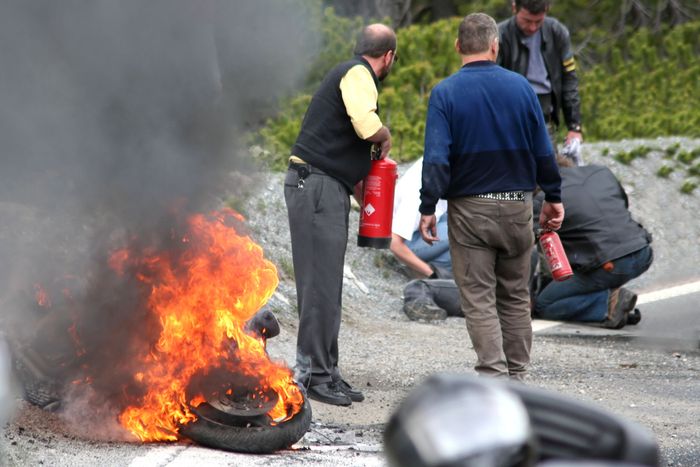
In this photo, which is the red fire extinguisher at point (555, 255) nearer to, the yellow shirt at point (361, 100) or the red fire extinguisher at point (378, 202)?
the red fire extinguisher at point (378, 202)

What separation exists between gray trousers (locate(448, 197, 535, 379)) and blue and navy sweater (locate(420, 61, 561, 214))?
0.12 m

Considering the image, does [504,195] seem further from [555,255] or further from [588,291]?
[588,291]

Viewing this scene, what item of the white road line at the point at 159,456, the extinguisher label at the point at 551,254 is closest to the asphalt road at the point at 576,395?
the white road line at the point at 159,456

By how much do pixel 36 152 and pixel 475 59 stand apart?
2266mm

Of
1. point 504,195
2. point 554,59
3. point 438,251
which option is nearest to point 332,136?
point 504,195

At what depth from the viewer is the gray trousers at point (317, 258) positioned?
19.8 ft

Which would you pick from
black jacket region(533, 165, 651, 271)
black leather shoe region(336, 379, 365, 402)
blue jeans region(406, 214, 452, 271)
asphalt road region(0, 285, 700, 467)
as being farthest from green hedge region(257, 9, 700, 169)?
black leather shoe region(336, 379, 365, 402)

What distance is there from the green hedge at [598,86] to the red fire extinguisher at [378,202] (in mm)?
4347

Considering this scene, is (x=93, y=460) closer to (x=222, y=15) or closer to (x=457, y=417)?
(x=222, y=15)

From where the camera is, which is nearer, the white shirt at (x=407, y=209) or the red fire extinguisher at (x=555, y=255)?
the red fire extinguisher at (x=555, y=255)

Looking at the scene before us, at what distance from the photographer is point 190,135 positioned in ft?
18.9

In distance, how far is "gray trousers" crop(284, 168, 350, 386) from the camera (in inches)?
237

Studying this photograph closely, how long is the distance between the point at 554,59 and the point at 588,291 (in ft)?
6.00

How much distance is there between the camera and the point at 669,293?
991 centimetres
